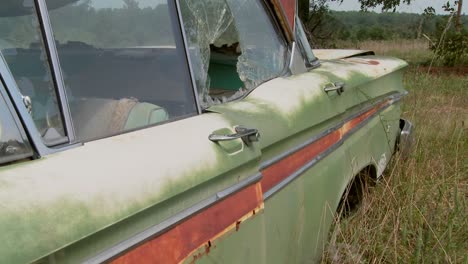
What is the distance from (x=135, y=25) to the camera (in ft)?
5.88

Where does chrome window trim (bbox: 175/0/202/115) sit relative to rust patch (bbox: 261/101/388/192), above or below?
above

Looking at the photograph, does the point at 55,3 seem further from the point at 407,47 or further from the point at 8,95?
the point at 407,47

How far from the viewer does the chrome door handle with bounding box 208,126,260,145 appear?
1.60 m

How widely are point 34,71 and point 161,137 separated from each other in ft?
1.25

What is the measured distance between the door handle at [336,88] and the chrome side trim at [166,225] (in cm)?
89

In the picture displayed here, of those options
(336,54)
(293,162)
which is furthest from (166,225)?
Result: (336,54)

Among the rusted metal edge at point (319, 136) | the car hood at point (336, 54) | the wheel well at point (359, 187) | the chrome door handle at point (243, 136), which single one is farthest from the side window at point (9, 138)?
the car hood at point (336, 54)

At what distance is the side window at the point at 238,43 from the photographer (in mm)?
2191

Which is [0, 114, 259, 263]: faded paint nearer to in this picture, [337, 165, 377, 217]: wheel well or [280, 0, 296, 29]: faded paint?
[280, 0, 296, 29]: faded paint

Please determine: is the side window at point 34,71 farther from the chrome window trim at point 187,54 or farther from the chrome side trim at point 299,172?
the chrome side trim at point 299,172

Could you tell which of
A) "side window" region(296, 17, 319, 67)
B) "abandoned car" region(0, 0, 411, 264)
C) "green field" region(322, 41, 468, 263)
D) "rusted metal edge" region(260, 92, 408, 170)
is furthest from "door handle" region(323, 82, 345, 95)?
"green field" region(322, 41, 468, 263)

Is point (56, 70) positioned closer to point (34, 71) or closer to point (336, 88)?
point (34, 71)

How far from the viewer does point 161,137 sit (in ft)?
4.92

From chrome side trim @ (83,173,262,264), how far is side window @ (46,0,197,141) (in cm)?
30
